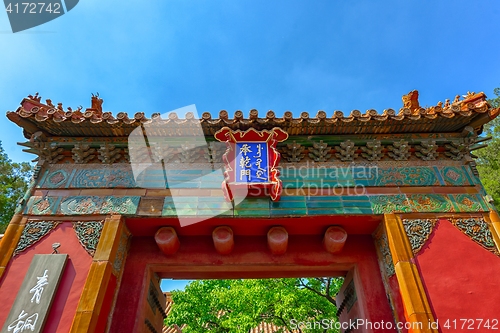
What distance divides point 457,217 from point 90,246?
5.02m

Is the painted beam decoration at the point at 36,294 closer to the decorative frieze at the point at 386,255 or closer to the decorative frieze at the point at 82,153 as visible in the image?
the decorative frieze at the point at 82,153

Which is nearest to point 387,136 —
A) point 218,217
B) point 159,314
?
point 218,217

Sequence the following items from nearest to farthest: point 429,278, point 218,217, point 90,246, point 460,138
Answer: point 429,278 < point 90,246 < point 218,217 < point 460,138

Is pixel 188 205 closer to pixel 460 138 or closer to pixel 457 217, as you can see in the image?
pixel 457 217

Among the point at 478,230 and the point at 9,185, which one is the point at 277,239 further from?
the point at 9,185

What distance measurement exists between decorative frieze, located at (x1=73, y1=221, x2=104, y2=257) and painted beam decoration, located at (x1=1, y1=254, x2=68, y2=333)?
0.27m

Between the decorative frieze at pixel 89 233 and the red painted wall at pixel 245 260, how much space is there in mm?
633

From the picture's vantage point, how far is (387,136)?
17.4ft

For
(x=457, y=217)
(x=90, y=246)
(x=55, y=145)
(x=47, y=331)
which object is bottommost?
(x=47, y=331)

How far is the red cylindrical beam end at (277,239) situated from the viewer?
475cm

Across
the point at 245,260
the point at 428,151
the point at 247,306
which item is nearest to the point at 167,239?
the point at 245,260

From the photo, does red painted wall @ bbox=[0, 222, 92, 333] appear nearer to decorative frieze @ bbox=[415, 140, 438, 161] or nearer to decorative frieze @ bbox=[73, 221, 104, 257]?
decorative frieze @ bbox=[73, 221, 104, 257]

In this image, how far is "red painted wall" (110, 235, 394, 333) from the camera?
468cm

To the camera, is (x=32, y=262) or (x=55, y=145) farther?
(x=55, y=145)
